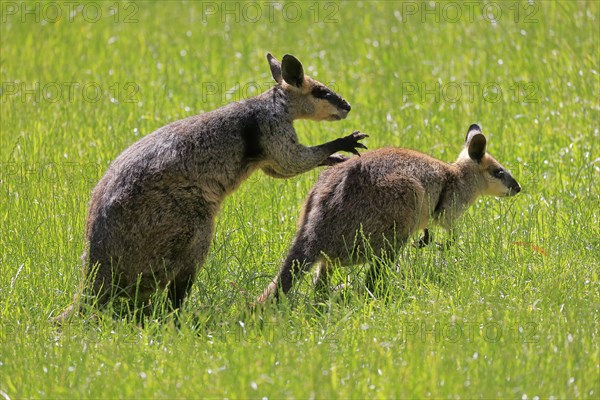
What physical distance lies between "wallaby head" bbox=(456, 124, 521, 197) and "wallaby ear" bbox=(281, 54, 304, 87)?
4.39 ft

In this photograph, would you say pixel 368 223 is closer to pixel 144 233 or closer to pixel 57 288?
pixel 144 233

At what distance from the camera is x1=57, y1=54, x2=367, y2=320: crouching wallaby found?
695cm

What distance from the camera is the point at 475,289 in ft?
22.8

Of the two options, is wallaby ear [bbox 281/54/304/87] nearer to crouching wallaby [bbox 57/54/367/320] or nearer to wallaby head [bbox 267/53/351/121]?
wallaby head [bbox 267/53/351/121]

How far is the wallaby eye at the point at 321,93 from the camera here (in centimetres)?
791

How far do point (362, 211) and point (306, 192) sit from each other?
180 centimetres

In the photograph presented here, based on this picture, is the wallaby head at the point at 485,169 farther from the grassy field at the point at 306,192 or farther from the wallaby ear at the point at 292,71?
the wallaby ear at the point at 292,71

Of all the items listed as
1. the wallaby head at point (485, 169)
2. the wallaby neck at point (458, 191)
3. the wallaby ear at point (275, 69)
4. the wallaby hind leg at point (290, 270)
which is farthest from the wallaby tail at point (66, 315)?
the wallaby head at point (485, 169)

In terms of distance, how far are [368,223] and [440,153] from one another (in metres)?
2.82

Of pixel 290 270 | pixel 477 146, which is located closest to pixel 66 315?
pixel 290 270

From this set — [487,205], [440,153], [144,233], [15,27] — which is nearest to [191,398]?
[144,233]

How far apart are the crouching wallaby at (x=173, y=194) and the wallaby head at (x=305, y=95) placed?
1.19ft

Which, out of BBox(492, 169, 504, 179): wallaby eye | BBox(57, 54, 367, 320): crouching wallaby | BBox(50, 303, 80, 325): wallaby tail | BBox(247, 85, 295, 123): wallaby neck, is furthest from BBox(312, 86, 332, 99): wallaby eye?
BBox(50, 303, 80, 325): wallaby tail

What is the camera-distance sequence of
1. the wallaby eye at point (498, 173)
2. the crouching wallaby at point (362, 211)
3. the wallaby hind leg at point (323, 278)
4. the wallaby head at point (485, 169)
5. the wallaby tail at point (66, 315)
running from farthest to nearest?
the wallaby eye at point (498, 173) → the wallaby head at point (485, 169) → the wallaby hind leg at point (323, 278) → the crouching wallaby at point (362, 211) → the wallaby tail at point (66, 315)
